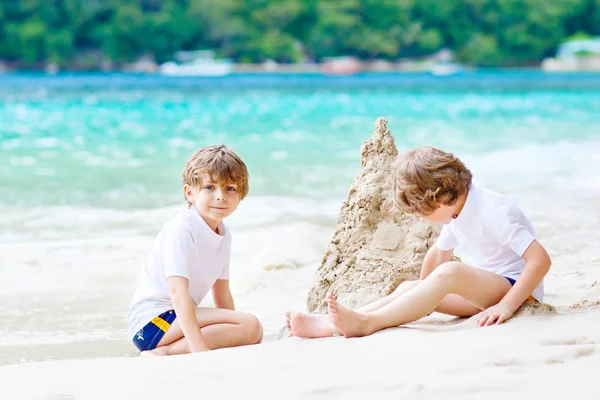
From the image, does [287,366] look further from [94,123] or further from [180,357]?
[94,123]

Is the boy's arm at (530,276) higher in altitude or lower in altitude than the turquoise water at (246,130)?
lower

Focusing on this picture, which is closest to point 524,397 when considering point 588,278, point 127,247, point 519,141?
point 588,278

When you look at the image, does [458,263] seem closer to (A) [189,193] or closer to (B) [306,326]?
(B) [306,326]

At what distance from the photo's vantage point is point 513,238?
9.77 feet

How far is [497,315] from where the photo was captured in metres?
2.94

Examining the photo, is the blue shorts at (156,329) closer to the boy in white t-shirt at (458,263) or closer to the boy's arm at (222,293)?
the boy's arm at (222,293)

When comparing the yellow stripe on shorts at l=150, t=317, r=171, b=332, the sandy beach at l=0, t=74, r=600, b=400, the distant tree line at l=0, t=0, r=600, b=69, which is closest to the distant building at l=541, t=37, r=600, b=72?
the distant tree line at l=0, t=0, r=600, b=69

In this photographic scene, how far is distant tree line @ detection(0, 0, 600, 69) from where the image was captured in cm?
6084

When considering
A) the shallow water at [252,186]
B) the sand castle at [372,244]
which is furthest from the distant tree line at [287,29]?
the sand castle at [372,244]

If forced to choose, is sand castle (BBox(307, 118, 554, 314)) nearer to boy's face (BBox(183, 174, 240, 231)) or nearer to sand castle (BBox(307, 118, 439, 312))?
sand castle (BBox(307, 118, 439, 312))

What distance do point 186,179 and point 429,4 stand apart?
222 feet

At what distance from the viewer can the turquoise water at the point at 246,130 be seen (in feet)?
32.7

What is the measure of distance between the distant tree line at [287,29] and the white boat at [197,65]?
0.91 metres

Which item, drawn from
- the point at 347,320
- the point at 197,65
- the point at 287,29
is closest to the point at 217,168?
the point at 347,320
